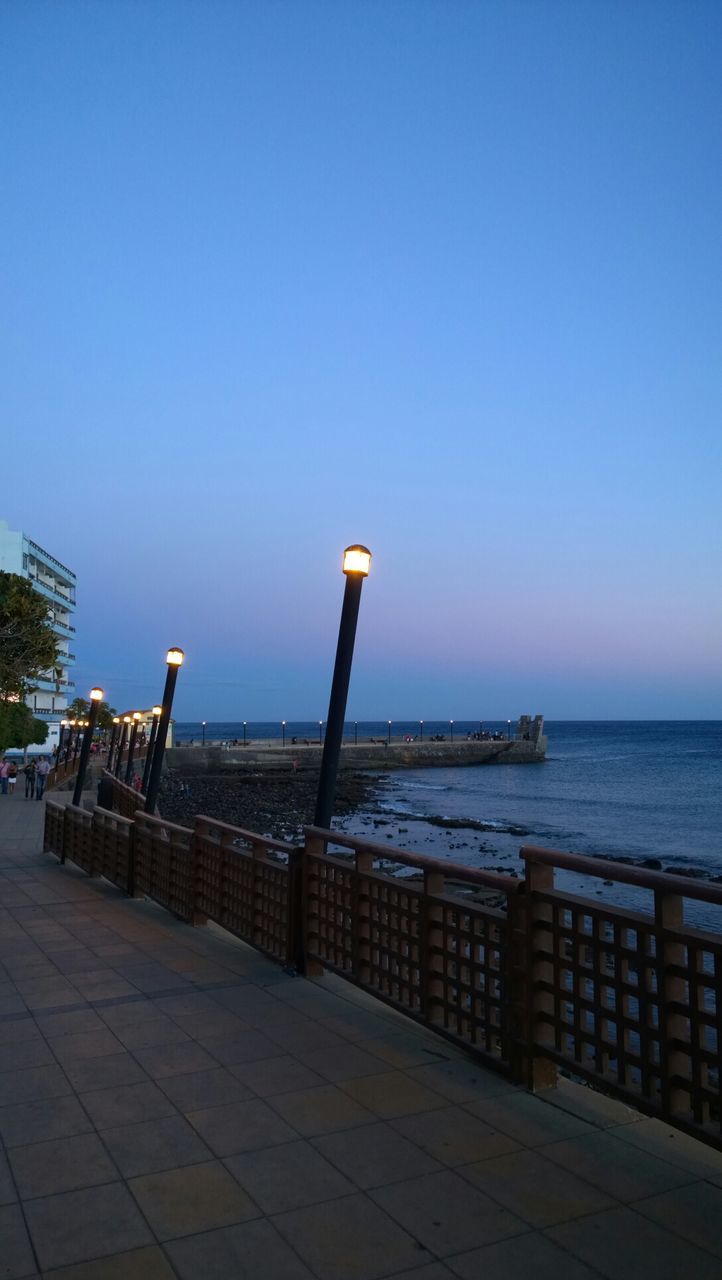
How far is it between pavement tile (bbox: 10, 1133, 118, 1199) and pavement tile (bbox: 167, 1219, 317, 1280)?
637mm

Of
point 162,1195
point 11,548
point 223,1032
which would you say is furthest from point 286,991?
point 11,548

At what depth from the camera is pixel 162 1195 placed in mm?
3498

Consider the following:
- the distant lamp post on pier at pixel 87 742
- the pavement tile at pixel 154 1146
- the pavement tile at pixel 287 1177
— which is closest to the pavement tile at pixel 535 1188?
the pavement tile at pixel 287 1177

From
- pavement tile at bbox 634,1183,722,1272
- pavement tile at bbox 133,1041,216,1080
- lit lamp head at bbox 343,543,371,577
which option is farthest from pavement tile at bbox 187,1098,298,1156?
lit lamp head at bbox 343,543,371,577

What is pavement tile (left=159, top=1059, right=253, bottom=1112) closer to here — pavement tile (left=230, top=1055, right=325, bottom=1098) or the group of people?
pavement tile (left=230, top=1055, right=325, bottom=1098)

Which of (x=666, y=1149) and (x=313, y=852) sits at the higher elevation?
(x=313, y=852)

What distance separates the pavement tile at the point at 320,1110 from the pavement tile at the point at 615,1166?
34.5 inches

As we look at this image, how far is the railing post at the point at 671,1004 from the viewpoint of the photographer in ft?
11.8

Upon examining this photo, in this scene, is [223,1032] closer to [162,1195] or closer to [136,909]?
[162,1195]

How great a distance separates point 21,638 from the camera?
778 inches

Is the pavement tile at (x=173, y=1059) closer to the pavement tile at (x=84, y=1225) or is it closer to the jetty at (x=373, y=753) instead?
the pavement tile at (x=84, y=1225)

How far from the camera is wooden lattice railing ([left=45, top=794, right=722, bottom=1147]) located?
142 inches

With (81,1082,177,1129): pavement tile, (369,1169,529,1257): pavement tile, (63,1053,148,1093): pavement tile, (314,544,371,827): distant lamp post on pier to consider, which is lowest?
(63,1053,148,1093): pavement tile

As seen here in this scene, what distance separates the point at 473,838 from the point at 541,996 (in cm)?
3177
